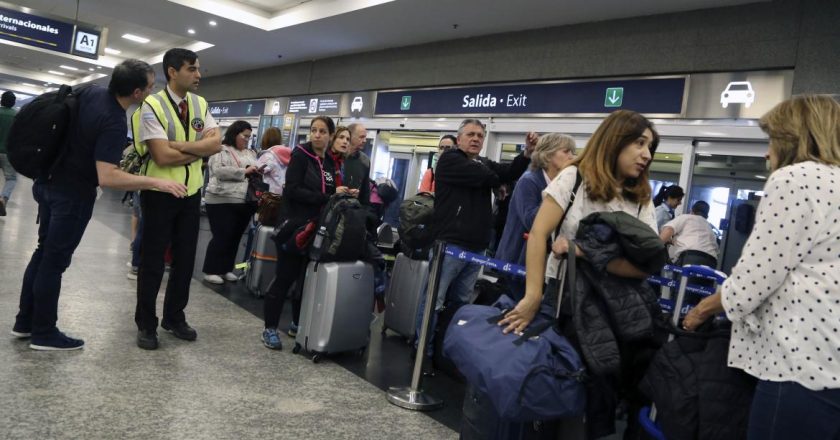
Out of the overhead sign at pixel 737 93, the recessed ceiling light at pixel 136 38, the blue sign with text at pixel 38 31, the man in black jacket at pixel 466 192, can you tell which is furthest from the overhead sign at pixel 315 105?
the man in black jacket at pixel 466 192

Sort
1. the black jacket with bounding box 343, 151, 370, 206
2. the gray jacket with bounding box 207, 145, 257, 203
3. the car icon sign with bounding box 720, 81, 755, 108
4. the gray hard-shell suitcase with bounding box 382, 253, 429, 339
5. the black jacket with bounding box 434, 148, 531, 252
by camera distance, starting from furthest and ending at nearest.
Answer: the car icon sign with bounding box 720, 81, 755, 108
the gray jacket with bounding box 207, 145, 257, 203
the gray hard-shell suitcase with bounding box 382, 253, 429, 339
the black jacket with bounding box 343, 151, 370, 206
the black jacket with bounding box 434, 148, 531, 252

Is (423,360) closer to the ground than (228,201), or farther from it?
closer to the ground

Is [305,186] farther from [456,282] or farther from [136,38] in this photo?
[136,38]

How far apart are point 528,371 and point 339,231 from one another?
2035 mm

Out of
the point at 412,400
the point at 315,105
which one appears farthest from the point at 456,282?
the point at 315,105

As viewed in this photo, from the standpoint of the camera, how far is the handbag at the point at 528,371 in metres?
1.88

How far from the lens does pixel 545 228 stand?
2084 mm

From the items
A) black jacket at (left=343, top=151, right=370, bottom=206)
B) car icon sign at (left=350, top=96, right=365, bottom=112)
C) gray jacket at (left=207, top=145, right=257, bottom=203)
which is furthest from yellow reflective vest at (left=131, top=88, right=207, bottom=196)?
car icon sign at (left=350, top=96, right=365, bottom=112)

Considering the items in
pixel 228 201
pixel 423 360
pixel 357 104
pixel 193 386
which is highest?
pixel 357 104

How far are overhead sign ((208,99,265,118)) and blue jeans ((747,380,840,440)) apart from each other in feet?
48.5

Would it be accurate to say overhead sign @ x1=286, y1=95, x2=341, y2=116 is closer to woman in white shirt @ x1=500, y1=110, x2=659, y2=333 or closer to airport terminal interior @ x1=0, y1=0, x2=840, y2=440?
airport terminal interior @ x1=0, y1=0, x2=840, y2=440

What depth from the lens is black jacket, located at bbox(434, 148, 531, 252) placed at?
3.65 metres

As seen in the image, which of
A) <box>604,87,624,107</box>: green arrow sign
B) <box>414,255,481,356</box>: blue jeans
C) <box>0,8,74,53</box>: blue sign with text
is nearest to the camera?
<box>414,255,481,356</box>: blue jeans

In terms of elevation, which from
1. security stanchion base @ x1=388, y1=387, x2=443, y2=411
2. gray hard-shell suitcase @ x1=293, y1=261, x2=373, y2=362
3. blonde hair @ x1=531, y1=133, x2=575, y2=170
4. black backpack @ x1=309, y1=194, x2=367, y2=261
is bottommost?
security stanchion base @ x1=388, y1=387, x2=443, y2=411
